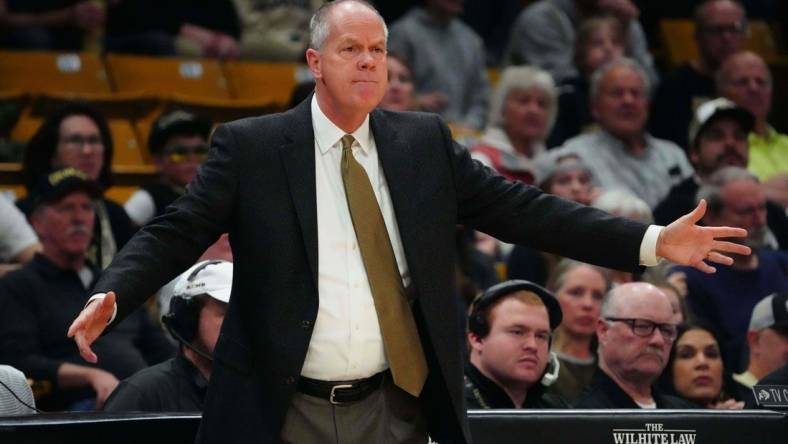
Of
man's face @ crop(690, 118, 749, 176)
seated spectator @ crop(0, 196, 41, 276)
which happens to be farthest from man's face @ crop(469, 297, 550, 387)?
man's face @ crop(690, 118, 749, 176)

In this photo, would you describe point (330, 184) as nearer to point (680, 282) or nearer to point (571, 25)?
point (680, 282)

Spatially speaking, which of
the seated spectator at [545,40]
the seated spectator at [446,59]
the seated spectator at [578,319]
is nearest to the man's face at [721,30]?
the seated spectator at [545,40]

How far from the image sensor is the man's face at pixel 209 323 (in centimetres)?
413

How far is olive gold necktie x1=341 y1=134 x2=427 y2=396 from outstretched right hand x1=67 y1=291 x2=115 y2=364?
0.52 metres

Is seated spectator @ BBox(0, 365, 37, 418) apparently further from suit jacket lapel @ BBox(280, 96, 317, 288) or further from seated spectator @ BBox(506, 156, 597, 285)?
seated spectator @ BBox(506, 156, 597, 285)

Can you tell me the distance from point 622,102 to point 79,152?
3032mm

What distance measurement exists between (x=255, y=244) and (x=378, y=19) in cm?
54

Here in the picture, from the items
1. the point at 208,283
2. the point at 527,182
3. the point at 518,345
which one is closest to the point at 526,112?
the point at 527,182

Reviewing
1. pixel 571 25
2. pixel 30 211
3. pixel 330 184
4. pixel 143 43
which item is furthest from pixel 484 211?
pixel 571 25

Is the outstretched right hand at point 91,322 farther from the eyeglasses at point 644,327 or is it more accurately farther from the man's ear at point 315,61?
the eyeglasses at point 644,327

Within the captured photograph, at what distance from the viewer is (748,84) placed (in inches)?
332

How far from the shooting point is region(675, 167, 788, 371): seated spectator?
20.6ft

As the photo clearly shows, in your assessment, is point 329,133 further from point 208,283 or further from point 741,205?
point 741,205

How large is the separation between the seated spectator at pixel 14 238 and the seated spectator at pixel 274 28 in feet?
9.62
